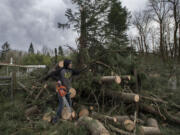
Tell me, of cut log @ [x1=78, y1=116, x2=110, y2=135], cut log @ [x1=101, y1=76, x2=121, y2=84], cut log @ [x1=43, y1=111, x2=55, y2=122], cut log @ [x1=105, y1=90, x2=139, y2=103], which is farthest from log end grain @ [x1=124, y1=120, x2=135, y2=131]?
cut log @ [x1=43, y1=111, x2=55, y2=122]

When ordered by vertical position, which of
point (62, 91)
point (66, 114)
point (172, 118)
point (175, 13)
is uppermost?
point (175, 13)

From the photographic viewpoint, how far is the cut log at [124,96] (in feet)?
12.6

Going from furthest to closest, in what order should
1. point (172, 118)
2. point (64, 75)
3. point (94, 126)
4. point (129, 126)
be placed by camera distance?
point (172, 118)
point (64, 75)
point (129, 126)
point (94, 126)

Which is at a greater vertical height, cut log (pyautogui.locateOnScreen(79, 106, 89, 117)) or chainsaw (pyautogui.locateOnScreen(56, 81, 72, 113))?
chainsaw (pyautogui.locateOnScreen(56, 81, 72, 113))

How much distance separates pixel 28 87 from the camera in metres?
5.94

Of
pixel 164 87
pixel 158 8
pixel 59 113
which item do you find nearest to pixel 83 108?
pixel 59 113

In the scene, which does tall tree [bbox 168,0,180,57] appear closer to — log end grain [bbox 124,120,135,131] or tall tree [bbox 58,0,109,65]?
tall tree [bbox 58,0,109,65]

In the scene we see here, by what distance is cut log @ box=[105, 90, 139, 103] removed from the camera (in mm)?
3838

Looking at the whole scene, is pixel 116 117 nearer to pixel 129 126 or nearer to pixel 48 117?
pixel 129 126

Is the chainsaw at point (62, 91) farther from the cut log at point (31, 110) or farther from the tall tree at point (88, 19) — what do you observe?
the tall tree at point (88, 19)

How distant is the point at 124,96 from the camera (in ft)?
13.4

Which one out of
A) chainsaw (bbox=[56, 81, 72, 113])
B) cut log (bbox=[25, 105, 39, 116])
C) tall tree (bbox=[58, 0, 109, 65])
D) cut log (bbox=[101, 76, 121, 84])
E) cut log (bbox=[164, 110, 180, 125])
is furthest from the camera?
tall tree (bbox=[58, 0, 109, 65])

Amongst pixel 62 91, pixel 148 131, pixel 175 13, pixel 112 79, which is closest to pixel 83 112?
pixel 62 91

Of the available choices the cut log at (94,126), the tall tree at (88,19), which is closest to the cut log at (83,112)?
the cut log at (94,126)
